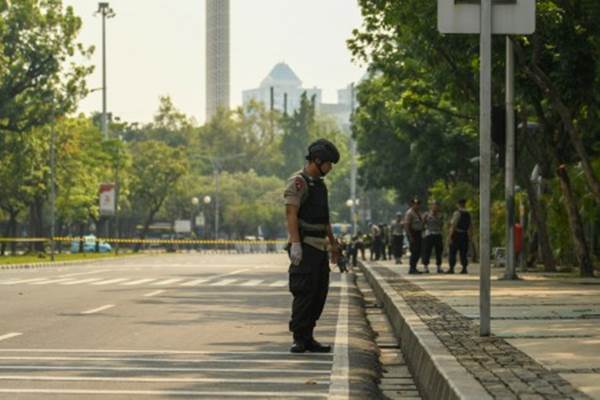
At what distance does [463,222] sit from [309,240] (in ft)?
69.2

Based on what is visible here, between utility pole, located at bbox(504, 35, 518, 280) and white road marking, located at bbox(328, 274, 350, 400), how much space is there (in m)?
8.58

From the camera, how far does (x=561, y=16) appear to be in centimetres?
2783

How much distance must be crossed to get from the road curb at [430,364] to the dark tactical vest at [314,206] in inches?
52.8

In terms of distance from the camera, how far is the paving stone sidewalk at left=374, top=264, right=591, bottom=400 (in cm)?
905

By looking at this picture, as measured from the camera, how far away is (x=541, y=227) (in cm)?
3491

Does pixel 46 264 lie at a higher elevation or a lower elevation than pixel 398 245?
lower

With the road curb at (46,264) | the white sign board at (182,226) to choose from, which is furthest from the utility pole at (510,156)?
the white sign board at (182,226)

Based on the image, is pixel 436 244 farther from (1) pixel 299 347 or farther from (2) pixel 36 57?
(2) pixel 36 57

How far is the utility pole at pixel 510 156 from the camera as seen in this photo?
2931cm

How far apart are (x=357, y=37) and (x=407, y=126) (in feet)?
58.8

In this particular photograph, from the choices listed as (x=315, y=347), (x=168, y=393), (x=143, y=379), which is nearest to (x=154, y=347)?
(x=315, y=347)

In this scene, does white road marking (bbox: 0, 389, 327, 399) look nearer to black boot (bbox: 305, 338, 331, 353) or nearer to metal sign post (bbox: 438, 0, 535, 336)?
metal sign post (bbox: 438, 0, 535, 336)

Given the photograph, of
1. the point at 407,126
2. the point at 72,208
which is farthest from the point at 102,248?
the point at 407,126

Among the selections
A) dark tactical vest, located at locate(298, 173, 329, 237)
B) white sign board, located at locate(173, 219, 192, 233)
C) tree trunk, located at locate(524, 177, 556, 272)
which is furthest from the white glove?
white sign board, located at locate(173, 219, 192, 233)
